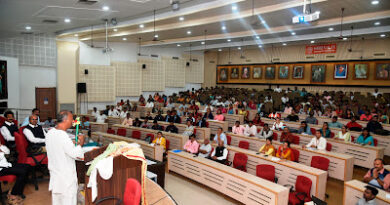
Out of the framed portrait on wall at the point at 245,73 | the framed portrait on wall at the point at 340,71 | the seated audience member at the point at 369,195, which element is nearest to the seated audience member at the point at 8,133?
the seated audience member at the point at 369,195

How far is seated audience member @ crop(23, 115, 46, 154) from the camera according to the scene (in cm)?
Result: 560

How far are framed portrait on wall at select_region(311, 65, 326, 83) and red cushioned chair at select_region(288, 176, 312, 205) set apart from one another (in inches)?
567

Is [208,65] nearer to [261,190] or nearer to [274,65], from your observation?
[274,65]

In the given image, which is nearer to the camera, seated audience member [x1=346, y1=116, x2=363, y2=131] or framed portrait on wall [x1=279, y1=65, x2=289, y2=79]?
seated audience member [x1=346, y1=116, x2=363, y2=131]

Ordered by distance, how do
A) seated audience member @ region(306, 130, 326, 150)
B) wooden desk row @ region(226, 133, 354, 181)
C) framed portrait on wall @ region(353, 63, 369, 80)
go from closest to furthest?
wooden desk row @ region(226, 133, 354, 181) → seated audience member @ region(306, 130, 326, 150) → framed portrait on wall @ region(353, 63, 369, 80)

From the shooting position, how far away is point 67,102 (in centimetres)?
1571

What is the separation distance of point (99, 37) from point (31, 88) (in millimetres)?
4630

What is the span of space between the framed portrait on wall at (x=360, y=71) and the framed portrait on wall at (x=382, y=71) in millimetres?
531

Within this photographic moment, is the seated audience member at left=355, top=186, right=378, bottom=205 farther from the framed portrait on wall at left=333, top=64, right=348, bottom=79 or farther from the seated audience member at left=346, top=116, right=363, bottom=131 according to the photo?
the framed portrait on wall at left=333, top=64, right=348, bottom=79

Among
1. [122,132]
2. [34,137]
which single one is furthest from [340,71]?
[34,137]

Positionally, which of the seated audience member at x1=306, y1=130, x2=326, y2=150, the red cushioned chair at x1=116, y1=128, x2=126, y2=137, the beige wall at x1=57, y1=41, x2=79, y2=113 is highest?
the beige wall at x1=57, y1=41, x2=79, y2=113

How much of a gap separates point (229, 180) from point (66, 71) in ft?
43.9

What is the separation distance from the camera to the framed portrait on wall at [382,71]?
50.2 ft

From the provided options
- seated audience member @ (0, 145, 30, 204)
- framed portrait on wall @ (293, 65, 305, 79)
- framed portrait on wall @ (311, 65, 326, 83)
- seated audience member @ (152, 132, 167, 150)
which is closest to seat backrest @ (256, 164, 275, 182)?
seated audience member @ (152, 132, 167, 150)
